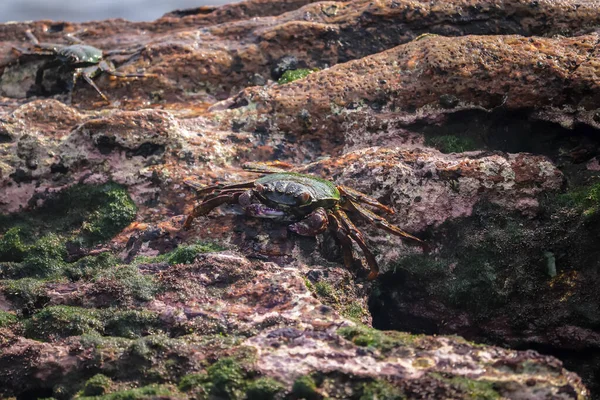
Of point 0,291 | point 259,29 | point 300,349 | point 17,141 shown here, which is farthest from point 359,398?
point 259,29

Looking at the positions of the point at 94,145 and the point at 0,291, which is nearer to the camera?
the point at 0,291

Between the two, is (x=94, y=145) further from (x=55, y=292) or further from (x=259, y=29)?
(x=259, y=29)

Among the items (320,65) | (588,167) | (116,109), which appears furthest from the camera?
(320,65)

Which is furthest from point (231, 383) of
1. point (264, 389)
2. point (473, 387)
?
point (473, 387)

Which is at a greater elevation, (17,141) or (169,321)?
(17,141)

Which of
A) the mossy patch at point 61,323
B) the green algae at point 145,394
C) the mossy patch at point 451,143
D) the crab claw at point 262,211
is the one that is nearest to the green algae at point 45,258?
the mossy patch at point 61,323

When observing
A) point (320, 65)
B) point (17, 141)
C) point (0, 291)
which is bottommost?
point (0, 291)
